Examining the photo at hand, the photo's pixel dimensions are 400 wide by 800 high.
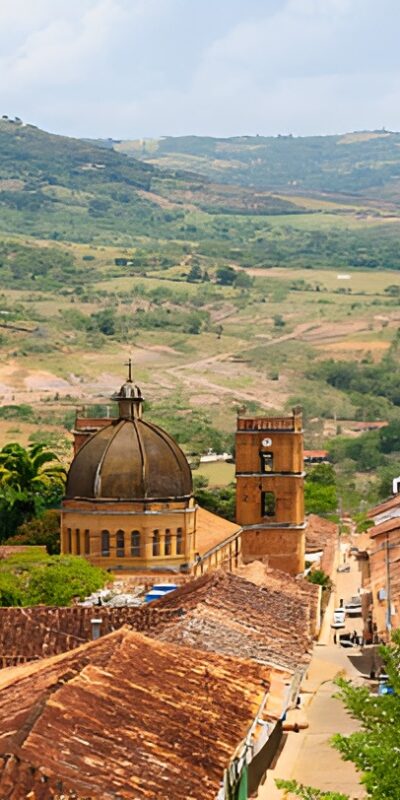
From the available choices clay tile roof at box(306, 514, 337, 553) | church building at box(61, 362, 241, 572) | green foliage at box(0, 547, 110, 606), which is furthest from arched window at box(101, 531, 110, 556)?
clay tile roof at box(306, 514, 337, 553)

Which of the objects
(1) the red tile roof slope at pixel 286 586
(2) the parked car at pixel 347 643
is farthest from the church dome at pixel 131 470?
(2) the parked car at pixel 347 643

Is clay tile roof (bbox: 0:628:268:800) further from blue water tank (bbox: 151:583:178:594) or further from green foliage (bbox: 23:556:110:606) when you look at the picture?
blue water tank (bbox: 151:583:178:594)

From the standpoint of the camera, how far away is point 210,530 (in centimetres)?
6994

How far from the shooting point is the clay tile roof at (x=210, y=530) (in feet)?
216

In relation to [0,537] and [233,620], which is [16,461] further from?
[233,620]

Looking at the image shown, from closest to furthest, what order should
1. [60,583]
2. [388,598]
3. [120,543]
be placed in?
[60,583]
[388,598]
[120,543]

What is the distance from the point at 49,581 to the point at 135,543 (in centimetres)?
1348

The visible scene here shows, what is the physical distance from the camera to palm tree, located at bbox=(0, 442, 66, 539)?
75.5 meters

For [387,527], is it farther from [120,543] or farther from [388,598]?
[388,598]

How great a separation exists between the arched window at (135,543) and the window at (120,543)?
25cm

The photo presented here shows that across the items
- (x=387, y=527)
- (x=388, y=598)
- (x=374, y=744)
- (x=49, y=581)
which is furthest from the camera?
(x=387, y=527)

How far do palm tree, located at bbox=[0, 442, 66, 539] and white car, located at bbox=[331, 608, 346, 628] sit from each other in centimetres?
1325

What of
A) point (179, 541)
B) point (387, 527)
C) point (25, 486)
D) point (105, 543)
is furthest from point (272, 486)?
point (105, 543)

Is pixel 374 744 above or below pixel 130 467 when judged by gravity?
above
